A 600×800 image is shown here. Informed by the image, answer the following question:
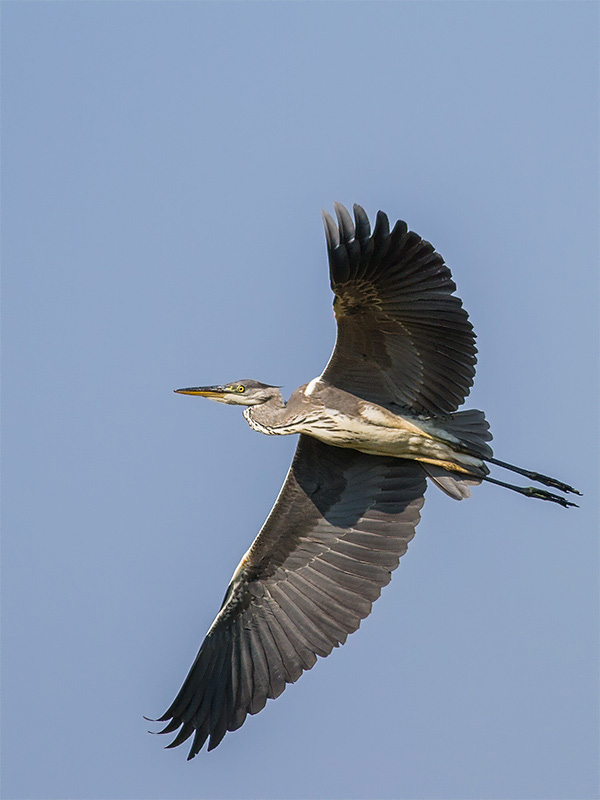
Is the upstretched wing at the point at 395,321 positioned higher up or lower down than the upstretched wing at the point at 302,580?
higher up

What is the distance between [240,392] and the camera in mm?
10141

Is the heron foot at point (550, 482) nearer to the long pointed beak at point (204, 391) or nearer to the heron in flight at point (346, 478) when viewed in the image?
the heron in flight at point (346, 478)

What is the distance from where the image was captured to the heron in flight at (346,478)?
895 centimetres

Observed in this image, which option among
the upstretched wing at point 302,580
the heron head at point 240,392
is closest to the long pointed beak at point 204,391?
the heron head at point 240,392

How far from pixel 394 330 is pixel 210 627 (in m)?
3.05

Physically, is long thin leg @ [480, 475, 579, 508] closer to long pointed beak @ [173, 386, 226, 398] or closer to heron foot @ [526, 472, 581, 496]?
heron foot @ [526, 472, 581, 496]

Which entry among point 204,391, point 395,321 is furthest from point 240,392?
point 395,321

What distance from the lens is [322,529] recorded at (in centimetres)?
1019

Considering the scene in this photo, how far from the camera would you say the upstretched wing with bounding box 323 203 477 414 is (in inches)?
325

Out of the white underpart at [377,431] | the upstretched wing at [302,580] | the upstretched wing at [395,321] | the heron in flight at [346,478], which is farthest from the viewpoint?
the upstretched wing at [302,580]

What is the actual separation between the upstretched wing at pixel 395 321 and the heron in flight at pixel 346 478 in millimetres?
11

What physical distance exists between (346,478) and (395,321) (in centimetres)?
174

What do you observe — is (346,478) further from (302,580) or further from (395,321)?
(395,321)

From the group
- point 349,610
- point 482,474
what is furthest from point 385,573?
point 482,474
